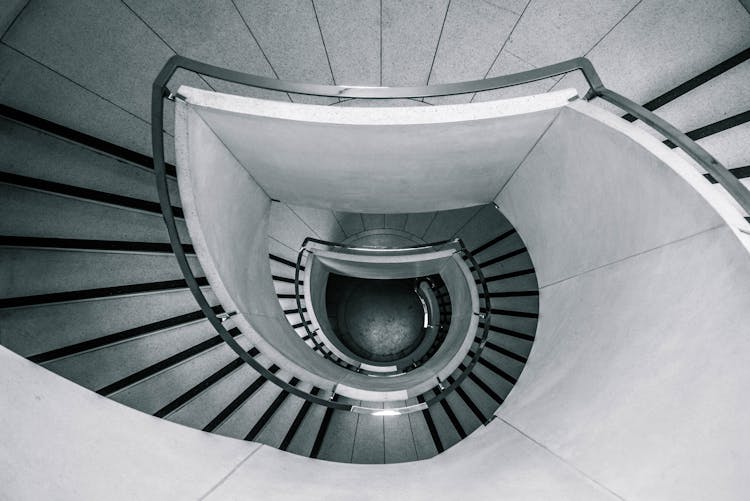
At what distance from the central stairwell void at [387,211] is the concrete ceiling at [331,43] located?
1.35 ft

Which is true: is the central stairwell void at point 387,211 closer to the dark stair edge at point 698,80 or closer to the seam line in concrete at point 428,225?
the dark stair edge at point 698,80

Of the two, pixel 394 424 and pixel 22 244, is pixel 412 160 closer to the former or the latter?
pixel 22 244

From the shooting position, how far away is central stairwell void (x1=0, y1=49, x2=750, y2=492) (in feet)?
5.96

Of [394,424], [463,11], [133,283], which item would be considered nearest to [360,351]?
[394,424]

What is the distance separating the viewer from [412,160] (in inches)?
128

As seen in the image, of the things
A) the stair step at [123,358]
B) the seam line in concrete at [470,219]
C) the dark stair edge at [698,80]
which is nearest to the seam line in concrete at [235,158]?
the stair step at [123,358]

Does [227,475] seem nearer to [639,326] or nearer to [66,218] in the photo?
[66,218]

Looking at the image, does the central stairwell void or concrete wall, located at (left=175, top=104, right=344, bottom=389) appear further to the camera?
concrete wall, located at (left=175, top=104, right=344, bottom=389)

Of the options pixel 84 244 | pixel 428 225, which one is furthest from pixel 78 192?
pixel 428 225

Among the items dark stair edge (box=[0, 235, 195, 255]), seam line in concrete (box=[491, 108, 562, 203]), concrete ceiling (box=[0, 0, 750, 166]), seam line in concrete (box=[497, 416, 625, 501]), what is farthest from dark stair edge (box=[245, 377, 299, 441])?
seam line in concrete (box=[491, 108, 562, 203])

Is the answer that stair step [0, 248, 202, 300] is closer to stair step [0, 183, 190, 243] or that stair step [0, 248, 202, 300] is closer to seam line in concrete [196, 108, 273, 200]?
stair step [0, 183, 190, 243]

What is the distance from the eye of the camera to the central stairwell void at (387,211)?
1.82 meters

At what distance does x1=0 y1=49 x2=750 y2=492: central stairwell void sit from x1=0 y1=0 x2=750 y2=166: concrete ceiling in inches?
16.2

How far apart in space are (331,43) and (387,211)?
2.02 metres
